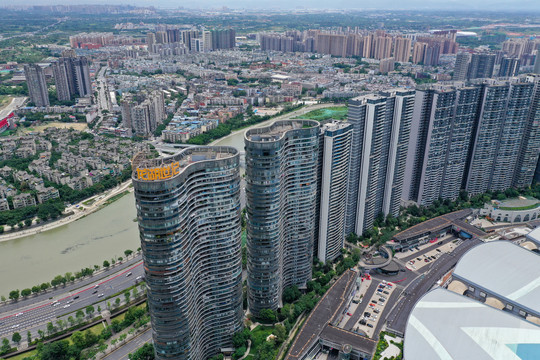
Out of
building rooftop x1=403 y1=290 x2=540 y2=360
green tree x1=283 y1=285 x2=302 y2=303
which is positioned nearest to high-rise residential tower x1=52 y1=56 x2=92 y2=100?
green tree x1=283 y1=285 x2=302 y2=303

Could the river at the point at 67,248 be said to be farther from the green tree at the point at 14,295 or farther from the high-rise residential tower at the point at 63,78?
the high-rise residential tower at the point at 63,78

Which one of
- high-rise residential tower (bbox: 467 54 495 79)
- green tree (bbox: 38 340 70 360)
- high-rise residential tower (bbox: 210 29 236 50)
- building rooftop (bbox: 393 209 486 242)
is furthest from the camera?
high-rise residential tower (bbox: 210 29 236 50)

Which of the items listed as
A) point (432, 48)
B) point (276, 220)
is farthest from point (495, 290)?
point (432, 48)

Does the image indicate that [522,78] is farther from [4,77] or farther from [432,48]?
[4,77]

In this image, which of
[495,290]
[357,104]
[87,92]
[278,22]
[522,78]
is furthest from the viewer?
[278,22]

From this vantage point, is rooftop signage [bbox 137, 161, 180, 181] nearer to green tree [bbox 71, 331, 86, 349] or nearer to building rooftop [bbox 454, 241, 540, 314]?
green tree [bbox 71, 331, 86, 349]

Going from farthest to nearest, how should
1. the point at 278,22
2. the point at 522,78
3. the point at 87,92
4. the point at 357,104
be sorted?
the point at 278,22, the point at 87,92, the point at 522,78, the point at 357,104

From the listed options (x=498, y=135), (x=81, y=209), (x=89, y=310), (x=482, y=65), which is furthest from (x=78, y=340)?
(x=482, y=65)
